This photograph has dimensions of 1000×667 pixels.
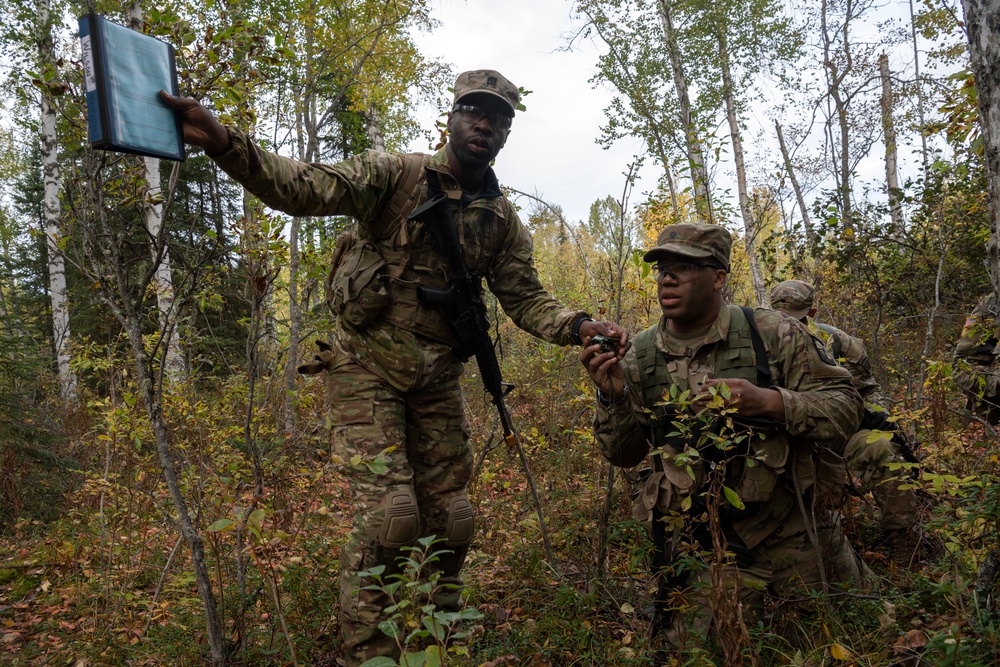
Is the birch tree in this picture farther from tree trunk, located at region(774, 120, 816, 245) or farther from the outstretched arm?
the outstretched arm

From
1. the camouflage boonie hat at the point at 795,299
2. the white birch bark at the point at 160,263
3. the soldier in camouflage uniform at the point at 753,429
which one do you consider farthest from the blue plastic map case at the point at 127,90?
the camouflage boonie hat at the point at 795,299

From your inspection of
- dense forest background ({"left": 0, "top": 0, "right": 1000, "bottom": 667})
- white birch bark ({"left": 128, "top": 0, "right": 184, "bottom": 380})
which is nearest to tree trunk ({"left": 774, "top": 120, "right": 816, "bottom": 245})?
dense forest background ({"left": 0, "top": 0, "right": 1000, "bottom": 667})

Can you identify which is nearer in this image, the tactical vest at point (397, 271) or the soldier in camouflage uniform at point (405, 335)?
the soldier in camouflage uniform at point (405, 335)

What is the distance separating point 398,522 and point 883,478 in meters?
3.21

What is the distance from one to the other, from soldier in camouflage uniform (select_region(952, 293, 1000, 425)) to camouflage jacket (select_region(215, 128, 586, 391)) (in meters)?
1.60

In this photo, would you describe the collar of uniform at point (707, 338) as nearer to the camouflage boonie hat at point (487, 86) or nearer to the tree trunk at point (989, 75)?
the tree trunk at point (989, 75)

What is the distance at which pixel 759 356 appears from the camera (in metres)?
3.07

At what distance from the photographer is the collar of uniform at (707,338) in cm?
312

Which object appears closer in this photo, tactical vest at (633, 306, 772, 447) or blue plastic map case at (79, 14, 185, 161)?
blue plastic map case at (79, 14, 185, 161)

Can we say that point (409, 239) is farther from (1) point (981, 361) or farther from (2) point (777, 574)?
(1) point (981, 361)

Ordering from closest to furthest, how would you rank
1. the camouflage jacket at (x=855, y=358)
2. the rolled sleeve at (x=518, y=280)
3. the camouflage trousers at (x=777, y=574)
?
the camouflage trousers at (x=777, y=574) < the rolled sleeve at (x=518, y=280) < the camouflage jacket at (x=855, y=358)

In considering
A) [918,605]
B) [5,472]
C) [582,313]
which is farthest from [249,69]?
[5,472]

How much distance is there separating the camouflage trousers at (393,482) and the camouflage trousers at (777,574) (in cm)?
100

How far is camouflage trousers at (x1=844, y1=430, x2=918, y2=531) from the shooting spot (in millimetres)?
3965
